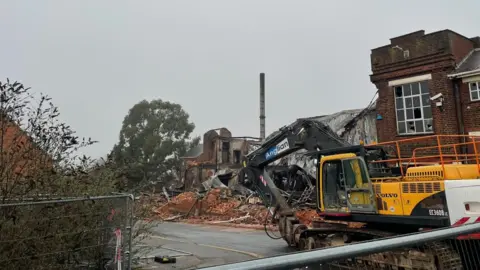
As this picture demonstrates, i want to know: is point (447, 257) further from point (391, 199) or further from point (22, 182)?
point (22, 182)

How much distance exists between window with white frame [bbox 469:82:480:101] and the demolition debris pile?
12344 millimetres

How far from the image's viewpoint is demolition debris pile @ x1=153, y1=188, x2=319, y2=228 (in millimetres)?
23625

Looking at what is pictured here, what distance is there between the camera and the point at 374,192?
928cm

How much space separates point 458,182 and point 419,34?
14.8 m

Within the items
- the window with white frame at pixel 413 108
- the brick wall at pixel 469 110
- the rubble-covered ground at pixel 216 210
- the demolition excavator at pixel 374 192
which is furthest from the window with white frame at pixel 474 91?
the rubble-covered ground at pixel 216 210

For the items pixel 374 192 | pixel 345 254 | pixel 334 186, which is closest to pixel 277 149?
pixel 334 186

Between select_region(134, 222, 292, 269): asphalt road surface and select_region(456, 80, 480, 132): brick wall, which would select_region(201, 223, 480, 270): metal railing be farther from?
select_region(456, 80, 480, 132): brick wall

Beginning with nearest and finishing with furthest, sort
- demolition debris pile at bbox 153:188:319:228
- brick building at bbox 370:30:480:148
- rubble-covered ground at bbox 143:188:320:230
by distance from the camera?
brick building at bbox 370:30:480:148, rubble-covered ground at bbox 143:188:320:230, demolition debris pile at bbox 153:188:319:228

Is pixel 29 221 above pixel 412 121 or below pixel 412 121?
below

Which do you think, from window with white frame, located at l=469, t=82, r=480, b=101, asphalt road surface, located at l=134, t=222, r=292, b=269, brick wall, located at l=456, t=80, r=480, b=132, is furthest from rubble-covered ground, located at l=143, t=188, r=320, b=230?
window with white frame, located at l=469, t=82, r=480, b=101

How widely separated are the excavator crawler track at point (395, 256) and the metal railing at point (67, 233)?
3822 millimetres

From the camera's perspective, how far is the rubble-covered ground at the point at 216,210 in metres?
23.2

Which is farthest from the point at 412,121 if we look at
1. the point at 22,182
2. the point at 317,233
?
the point at 22,182

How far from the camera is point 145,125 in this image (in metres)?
56.1
